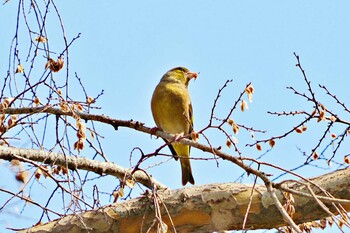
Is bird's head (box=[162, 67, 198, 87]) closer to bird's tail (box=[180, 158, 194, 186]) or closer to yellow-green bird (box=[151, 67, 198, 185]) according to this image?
yellow-green bird (box=[151, 67, 198, 185])

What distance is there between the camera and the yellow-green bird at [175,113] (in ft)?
19.5

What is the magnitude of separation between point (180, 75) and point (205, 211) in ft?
11.2

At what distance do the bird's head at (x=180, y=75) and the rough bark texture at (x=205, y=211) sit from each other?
3175 millimetres

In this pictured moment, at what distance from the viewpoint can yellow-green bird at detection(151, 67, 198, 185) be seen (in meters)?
5.95

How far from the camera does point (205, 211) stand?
327cm

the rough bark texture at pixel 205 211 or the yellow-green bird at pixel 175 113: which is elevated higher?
the yellow-green bird at pixel 175 113

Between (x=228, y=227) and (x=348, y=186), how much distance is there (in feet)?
1.92

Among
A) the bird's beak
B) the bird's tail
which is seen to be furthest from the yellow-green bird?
the bird's beak

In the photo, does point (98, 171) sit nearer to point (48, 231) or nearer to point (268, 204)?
point (48, 231)

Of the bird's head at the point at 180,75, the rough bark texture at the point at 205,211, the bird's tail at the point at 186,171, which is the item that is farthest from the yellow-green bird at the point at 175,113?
the rough bark texture at the point at 205,211

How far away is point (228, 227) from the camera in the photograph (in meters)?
3.25

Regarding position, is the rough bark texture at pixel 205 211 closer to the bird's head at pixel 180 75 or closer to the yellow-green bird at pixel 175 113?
the yellow-green bird at pixel 175 113

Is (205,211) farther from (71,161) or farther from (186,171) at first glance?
(186,171)

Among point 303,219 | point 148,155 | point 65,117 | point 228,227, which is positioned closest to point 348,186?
point 303,219
